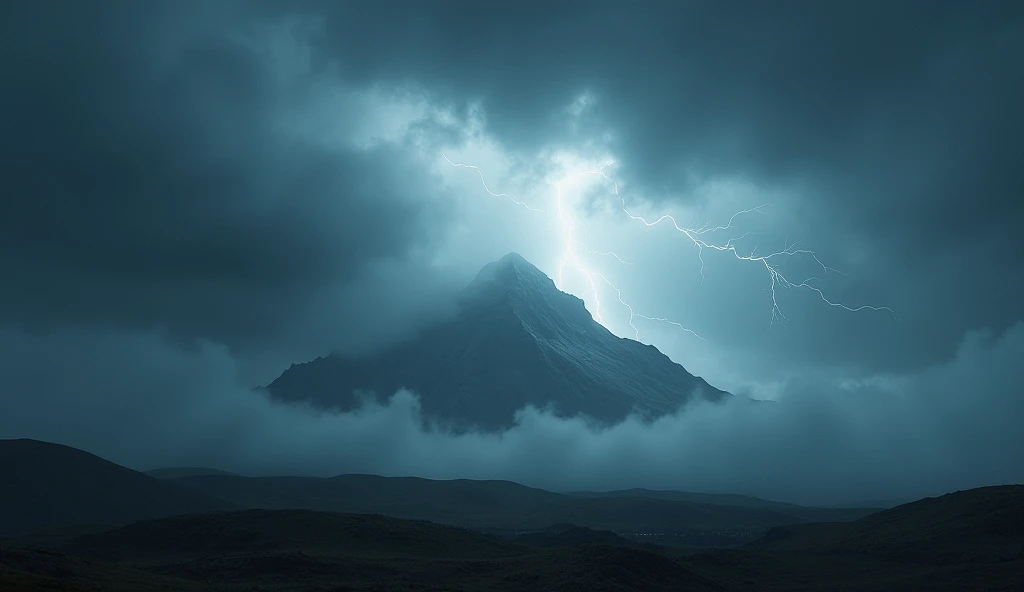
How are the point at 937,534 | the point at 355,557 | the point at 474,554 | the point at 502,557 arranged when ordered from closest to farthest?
the point at 355,557 < the point at 502,557 < the point at 474,554 < the point at 937,534

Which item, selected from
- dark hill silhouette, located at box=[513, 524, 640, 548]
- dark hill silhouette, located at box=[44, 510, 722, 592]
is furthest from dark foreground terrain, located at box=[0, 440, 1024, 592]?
dark hill silhouette, located at box=[513, 524, 640, 548]

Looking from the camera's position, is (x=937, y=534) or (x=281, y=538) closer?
(x=281, y=538)

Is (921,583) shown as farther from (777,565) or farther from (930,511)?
(930,511)

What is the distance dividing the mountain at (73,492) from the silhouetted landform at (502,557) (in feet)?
223

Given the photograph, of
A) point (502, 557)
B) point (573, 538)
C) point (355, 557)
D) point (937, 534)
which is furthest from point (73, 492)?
point (937, 534)

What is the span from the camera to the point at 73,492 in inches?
6983

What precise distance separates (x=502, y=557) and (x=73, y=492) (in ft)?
447

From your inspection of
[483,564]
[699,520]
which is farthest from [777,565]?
[699,520]

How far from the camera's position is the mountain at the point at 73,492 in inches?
6531

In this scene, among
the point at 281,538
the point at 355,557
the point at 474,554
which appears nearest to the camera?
the point at 355,557

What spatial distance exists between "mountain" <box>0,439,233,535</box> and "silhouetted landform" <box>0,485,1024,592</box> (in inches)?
2674

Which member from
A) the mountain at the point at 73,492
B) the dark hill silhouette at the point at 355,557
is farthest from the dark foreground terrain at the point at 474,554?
the mountain at the point at 73,492

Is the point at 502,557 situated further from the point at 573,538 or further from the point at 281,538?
the point at 573,538

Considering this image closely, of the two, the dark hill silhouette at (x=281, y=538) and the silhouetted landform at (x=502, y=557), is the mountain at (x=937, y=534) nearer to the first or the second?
the silhouetted landform at (x=502, y=557)
